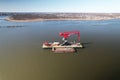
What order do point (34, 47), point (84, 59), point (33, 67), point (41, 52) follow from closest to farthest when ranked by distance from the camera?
point (33, 67) < point (84, 59) < point (41, 52) < point (34, 47)

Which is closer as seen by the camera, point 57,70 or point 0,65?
point 57,70

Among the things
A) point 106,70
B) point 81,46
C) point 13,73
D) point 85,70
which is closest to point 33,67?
point 13,73

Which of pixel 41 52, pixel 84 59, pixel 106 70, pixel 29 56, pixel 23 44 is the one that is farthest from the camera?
pixel 23 44

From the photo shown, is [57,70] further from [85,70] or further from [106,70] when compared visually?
[106,70]

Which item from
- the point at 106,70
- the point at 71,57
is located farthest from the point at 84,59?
the point at 106,70

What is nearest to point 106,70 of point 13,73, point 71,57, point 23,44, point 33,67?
point 71,57

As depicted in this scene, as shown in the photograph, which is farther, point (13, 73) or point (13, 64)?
point (13, 64)

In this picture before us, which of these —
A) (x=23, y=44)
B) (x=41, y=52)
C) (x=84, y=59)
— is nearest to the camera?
(x=84, y=59)

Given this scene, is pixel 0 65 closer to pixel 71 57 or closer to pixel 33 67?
pixel 33 67

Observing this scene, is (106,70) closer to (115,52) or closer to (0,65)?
(115,52)

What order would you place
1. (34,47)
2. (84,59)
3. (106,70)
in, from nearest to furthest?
(106,70) → (84,59) → (34,47)
